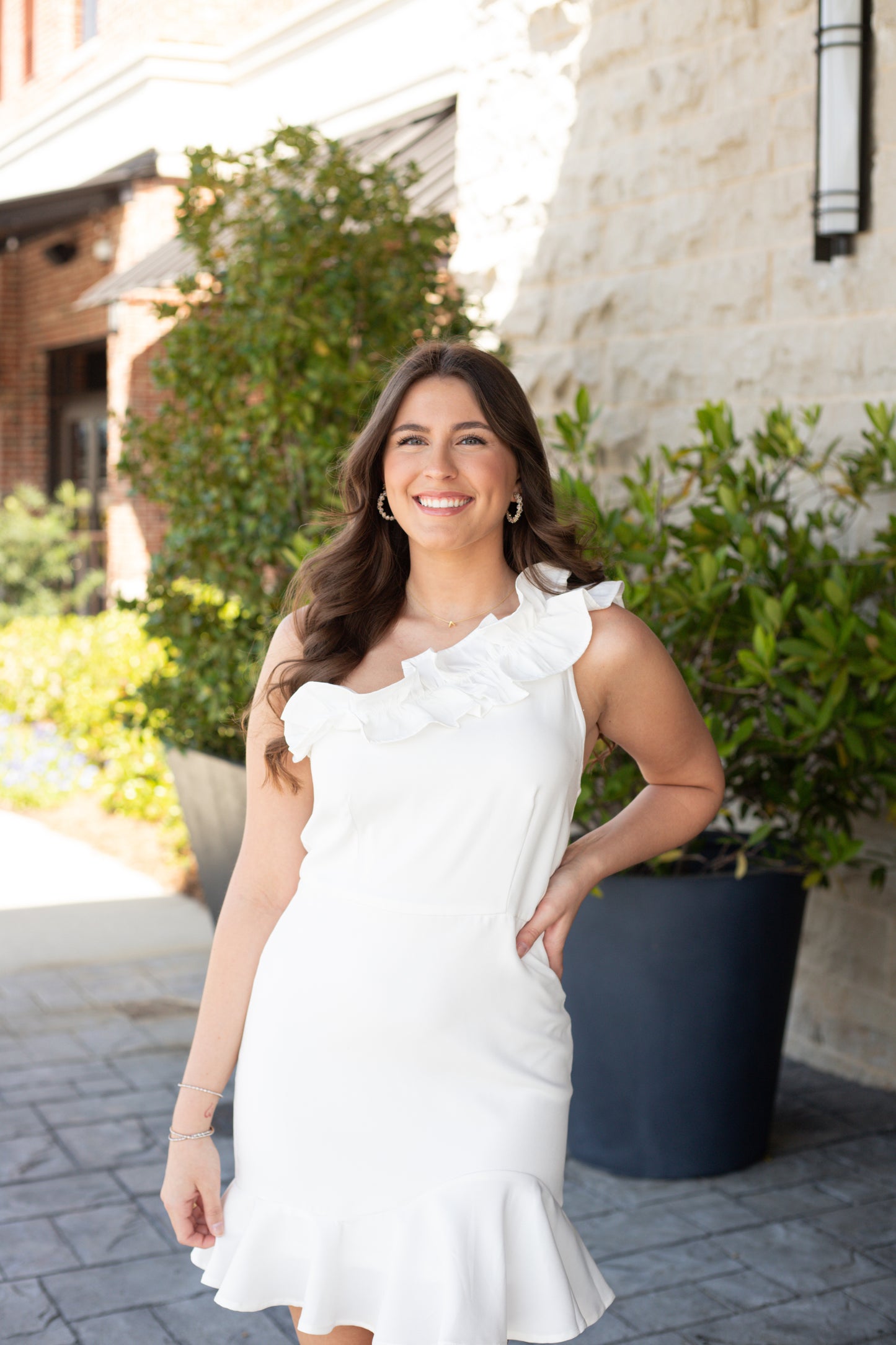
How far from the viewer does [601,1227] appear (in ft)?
11.7

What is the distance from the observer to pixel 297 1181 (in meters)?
1.92

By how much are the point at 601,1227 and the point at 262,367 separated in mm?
2937

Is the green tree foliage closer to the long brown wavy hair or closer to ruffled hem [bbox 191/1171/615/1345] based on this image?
the long brown wavy hair

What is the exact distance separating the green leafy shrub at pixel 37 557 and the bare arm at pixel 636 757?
1118 cm

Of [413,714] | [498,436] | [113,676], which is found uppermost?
[498,436]

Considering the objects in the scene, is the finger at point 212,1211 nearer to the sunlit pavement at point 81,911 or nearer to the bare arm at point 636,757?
the bare arm at point 636,757

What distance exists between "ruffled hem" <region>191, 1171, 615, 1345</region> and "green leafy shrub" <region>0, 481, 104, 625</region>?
1136 cm

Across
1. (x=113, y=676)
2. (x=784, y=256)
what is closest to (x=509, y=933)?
(x=784, y=256)

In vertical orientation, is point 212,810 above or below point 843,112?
below

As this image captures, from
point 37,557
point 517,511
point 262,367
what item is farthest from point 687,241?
point 37,557

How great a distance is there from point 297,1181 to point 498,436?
1096mm

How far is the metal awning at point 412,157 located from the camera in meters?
6.57

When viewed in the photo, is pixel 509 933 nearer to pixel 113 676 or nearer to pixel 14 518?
pixel 113 676

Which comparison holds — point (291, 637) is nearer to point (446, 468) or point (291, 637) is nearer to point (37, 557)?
point (446, 468)
